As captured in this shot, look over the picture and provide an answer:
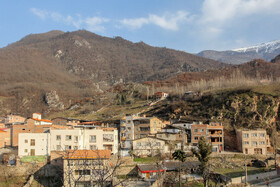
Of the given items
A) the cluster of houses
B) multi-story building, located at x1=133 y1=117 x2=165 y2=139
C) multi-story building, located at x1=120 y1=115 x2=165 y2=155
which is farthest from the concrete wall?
multi-story building, located at x1=133 y1=117 x2=165 y2=139

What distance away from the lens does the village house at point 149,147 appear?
3672 cm

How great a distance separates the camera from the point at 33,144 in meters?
32.4

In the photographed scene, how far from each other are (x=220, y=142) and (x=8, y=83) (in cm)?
14005

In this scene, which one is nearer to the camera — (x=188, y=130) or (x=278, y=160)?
(x=278, y=160)

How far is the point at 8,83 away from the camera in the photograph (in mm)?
152750

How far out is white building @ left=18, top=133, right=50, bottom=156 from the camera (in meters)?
32.2

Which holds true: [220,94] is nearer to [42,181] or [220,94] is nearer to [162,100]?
[162,100]

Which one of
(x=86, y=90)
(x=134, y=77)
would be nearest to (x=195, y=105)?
(x=86, y=90)

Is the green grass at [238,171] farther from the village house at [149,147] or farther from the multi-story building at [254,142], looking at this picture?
the village house at [149,147]

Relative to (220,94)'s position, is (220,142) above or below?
below

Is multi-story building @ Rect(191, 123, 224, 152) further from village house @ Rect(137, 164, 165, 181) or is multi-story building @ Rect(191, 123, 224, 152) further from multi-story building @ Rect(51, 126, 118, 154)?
village house @ Rect(137, 164, 165, 181)

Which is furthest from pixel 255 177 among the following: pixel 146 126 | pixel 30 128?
pixel 30 128

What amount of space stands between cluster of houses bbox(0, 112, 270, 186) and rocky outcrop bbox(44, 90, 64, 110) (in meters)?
76.4

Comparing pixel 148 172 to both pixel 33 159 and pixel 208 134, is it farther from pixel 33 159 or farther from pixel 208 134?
pixel 208 134
